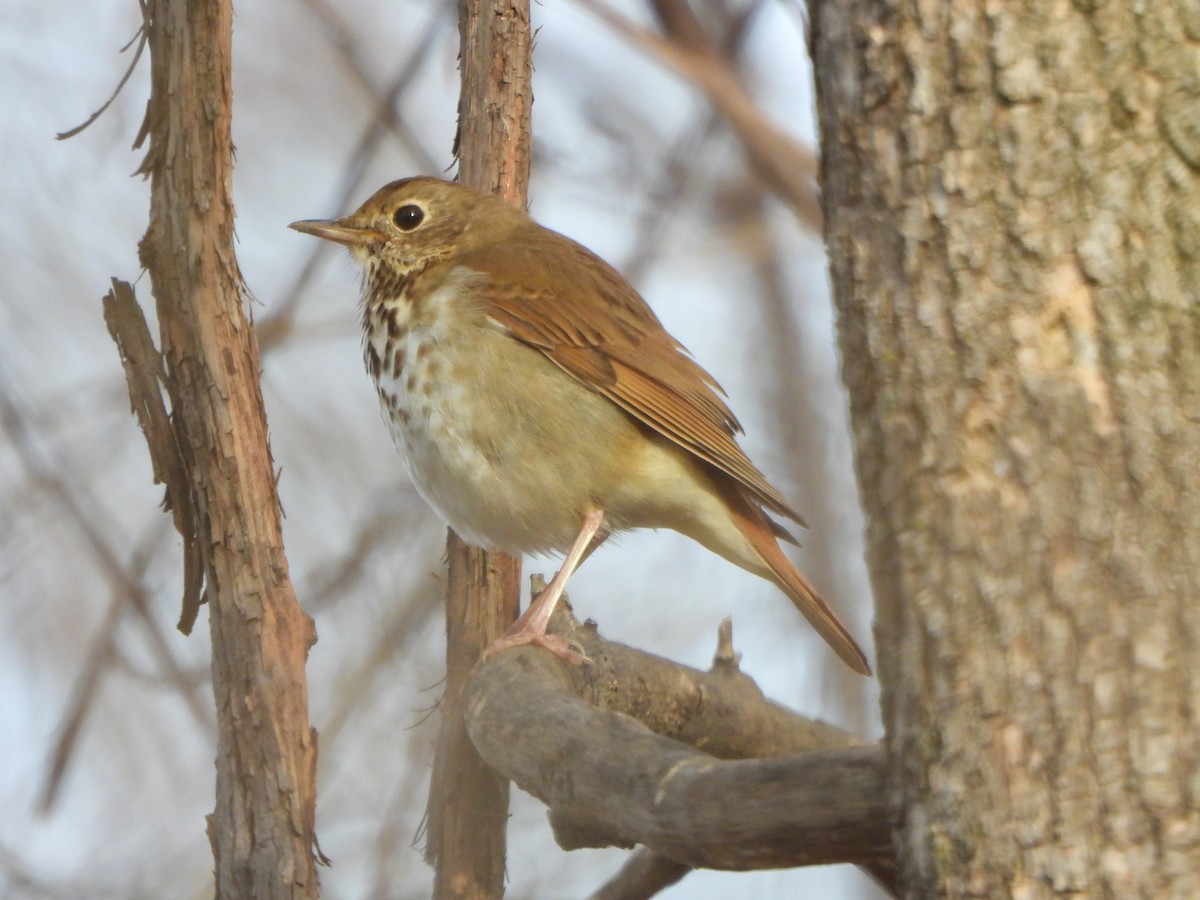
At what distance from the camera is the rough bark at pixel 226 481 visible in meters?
2.53

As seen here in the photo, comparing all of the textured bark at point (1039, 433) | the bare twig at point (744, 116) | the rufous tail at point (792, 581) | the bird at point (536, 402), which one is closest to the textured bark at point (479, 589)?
the bird at point (536, 402)

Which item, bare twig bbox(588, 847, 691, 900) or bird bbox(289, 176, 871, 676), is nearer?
bare twig bbox(588, 847, 691, 900)

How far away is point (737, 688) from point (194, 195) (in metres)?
1.75

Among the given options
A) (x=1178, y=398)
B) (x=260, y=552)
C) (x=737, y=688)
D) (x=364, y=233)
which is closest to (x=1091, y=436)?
(x=1178, y=398)

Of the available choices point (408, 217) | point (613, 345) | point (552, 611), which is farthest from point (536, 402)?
point (408, 217)

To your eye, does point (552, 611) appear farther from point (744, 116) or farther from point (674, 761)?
point (674, 761)

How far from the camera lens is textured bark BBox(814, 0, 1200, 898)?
1.61 metres

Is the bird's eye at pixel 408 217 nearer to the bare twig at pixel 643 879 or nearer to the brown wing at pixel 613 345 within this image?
the brown wing at pixel 613 345

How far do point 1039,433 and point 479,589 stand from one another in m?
2.34

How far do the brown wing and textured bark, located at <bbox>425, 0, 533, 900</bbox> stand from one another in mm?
271

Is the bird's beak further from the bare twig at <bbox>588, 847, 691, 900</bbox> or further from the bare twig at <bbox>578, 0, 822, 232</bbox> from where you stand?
the bare twig at <bbox>588, 847, 691, 900</bbox>

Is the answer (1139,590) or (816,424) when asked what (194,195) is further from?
(816,424)

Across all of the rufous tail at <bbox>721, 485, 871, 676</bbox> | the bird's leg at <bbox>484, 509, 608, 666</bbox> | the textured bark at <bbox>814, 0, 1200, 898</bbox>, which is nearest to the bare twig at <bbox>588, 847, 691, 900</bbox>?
the bird's leg at <bbox>484, 509, 608, 666</bbox>

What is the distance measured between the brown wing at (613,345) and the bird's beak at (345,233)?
1.01 ft
